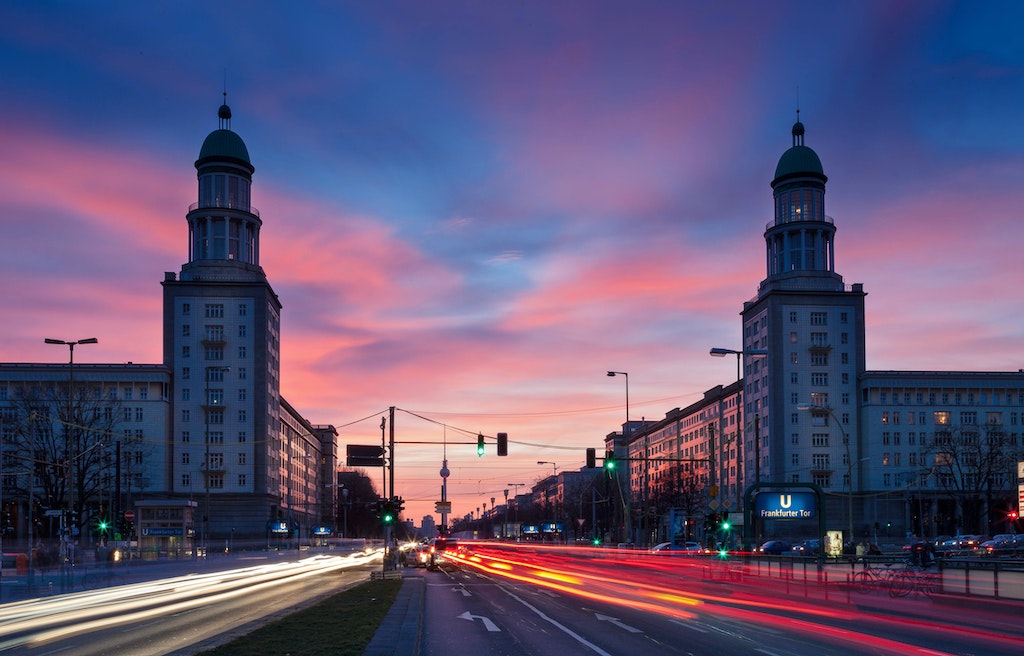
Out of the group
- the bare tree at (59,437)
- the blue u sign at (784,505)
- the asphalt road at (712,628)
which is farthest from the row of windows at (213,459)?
the asphalt road at (712,628)

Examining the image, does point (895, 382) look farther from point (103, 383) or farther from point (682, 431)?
point (103, 383)

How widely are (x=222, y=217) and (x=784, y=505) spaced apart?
336 ft

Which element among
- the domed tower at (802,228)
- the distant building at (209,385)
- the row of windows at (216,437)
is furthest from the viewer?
the domed tower at (802,228)

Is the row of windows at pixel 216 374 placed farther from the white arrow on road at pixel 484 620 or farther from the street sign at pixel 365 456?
the white arrow on road at pixel 484 620

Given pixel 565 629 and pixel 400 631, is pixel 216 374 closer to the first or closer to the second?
pixel 565 629

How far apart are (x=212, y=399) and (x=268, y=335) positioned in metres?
11.7

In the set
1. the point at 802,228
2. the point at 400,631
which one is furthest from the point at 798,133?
the point at 400,631

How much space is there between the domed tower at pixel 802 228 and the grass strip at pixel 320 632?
11168cm

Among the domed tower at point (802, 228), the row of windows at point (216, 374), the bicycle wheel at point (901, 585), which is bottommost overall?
the bicycle wheel at point (901, 585)

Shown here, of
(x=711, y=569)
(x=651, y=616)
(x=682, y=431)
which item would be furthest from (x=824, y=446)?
(x=651, y=616)

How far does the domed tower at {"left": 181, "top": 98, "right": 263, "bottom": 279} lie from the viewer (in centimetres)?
12912

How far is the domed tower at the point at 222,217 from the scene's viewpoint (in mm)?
129125

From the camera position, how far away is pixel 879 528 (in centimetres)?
12438

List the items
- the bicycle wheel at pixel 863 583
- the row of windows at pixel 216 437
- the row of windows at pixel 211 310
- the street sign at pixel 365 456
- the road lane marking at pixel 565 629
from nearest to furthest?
the road lane marking at pixel 565 629
the bicycle wheel at pixel 863 583
the street sign at pixel 365 456
the row of windows at pixel 216 437
the row of windows at pixel 211 310
